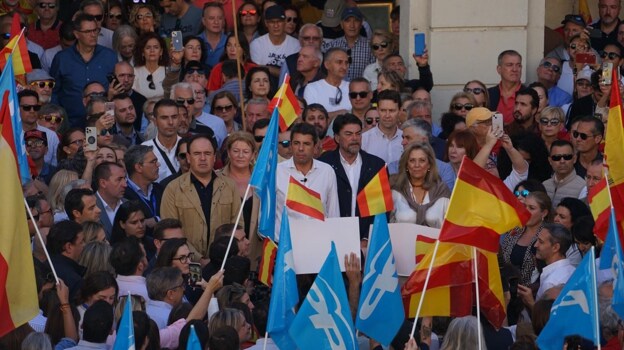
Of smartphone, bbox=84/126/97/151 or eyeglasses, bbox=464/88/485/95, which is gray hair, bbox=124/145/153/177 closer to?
smartphone, bbox=84/126/97/151

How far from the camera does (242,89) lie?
16.3 m

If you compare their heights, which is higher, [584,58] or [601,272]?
[584,58]

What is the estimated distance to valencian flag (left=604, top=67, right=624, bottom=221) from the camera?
12.0 m

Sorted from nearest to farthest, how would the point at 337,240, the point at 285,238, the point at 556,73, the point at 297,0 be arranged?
the point at 285,238 → the point at 337,240 → the point at 556,73 → the point at 297,0

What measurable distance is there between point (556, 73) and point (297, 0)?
448 centimetres

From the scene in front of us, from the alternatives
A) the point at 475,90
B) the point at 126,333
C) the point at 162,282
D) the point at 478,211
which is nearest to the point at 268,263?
the point at 162,282

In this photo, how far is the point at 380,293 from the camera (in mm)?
11484

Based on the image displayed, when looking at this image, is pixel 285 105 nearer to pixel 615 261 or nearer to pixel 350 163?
pixel 350 163

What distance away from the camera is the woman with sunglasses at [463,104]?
15.8 m

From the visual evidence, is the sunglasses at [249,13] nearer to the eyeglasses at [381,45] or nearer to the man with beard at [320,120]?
the eyeglasses at [381,45]

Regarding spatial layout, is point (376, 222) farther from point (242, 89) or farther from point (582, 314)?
point (242, 89)

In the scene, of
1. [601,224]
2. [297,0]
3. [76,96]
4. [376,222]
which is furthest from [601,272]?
[297,0]

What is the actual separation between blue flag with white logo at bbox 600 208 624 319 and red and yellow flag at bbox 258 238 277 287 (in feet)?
7.60

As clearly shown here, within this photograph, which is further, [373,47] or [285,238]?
[373,47]
